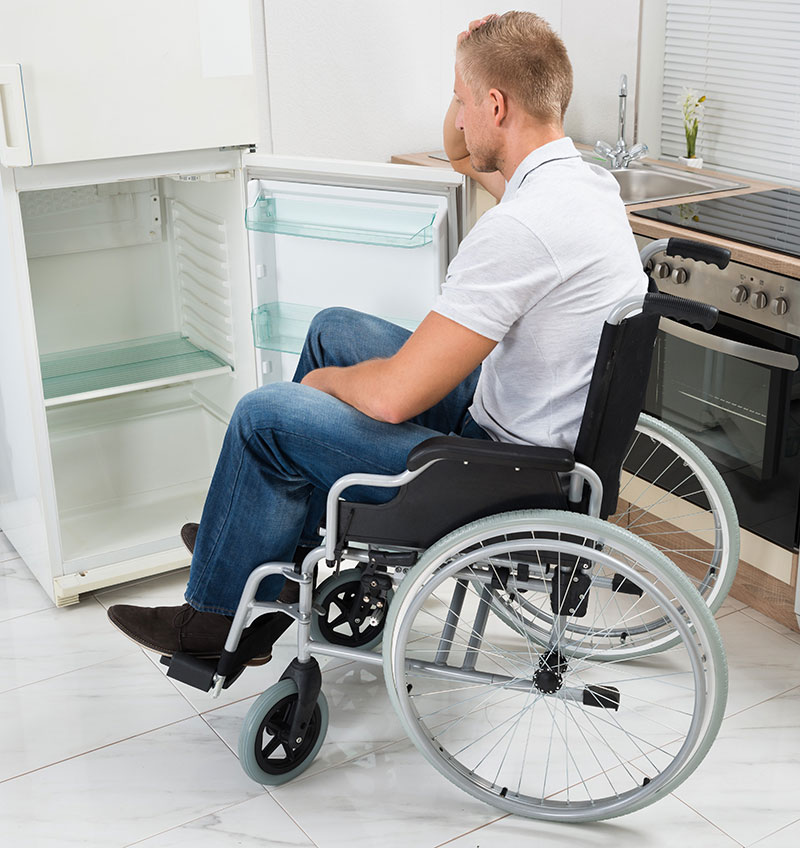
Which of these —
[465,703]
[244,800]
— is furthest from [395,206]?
[244,800]

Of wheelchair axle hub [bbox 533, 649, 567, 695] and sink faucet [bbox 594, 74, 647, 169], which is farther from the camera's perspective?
sink faucet [bbox 594, 74, 647, 169]

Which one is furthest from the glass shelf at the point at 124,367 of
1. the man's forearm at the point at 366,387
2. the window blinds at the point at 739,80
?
the window blinds at the point at 739,80

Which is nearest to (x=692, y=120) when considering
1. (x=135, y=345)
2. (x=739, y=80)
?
(x=739, y=80)

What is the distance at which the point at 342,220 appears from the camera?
82.8 inches

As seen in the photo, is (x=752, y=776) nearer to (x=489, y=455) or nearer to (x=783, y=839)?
(x=783, y=839)

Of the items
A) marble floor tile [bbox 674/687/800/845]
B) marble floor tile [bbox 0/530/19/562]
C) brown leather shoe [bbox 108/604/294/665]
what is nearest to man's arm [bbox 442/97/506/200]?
brown leather shoe [bbox 108/604/294/665]

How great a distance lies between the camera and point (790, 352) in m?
2.06

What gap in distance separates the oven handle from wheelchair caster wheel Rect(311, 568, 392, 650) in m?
0.79

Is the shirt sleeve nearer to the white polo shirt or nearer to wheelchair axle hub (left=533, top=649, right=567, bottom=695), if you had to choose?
the white polo shirt

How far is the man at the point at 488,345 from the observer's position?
1.51 metres

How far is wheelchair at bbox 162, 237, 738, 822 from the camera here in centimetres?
152

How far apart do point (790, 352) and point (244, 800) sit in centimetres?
132

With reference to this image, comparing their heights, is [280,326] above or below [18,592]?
above

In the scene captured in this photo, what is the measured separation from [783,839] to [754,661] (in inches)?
20.6
